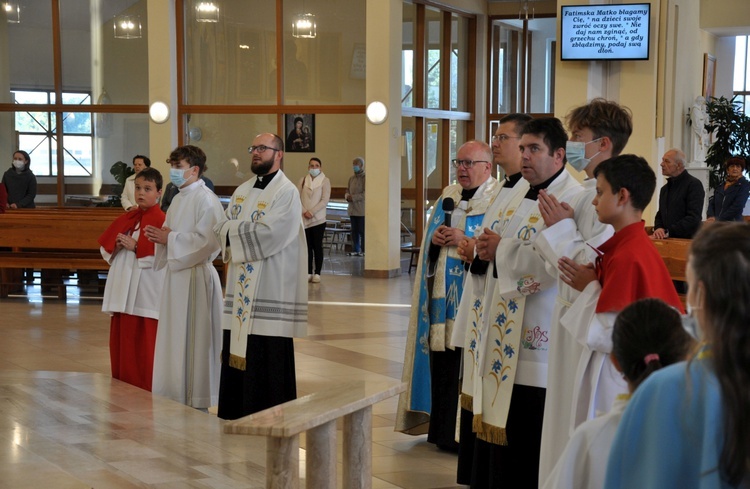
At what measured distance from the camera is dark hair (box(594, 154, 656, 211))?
317 centimetres

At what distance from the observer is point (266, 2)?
15.0 meters

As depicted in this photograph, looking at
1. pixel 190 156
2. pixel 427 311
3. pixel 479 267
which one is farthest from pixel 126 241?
pixel 479 267

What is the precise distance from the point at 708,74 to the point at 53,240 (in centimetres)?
1246

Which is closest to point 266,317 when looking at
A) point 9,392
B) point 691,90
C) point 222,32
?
point 9,392

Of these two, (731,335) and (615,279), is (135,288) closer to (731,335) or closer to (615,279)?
(615,279)

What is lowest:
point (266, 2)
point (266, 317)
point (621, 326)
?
point (266, 317)

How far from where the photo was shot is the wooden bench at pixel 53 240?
36.1 ft

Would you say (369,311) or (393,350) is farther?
(369,311)

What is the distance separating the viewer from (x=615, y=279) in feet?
10.3

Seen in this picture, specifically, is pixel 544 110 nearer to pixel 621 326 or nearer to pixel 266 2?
pixel 266 2

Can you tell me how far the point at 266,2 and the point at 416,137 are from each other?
3045 mm

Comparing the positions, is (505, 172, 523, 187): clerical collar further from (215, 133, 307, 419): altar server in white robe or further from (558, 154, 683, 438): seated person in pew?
(215, 133, 307, 419): altar server in white robe

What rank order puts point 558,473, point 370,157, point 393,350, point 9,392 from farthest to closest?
point 370,157, point 393,350, point 9,392, point 558,473

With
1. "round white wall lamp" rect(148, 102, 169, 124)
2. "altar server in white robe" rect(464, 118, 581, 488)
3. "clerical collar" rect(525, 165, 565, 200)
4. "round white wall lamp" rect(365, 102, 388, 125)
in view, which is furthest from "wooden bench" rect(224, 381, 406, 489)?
"round white wall lamp" rect(148, 102, 169, 124)
